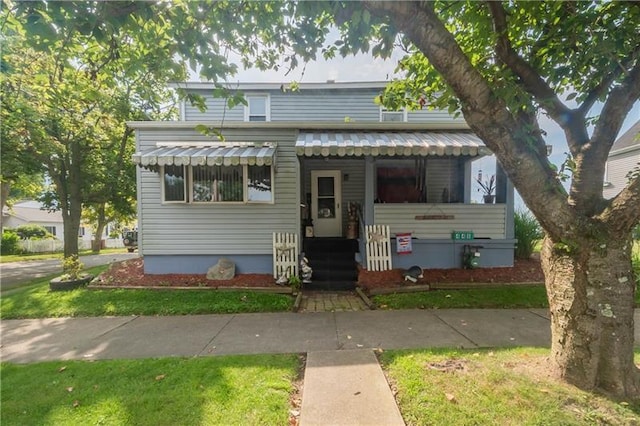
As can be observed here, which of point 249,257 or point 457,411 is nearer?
point 457,411

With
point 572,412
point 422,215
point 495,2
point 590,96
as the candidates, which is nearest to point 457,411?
point 572,412

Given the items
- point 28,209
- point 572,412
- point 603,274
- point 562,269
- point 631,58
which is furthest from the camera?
point 28,209

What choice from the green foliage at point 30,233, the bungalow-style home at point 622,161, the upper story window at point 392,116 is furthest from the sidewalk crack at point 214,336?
the green foliage at point 30,233

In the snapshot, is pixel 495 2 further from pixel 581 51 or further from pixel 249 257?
pixel 249 257

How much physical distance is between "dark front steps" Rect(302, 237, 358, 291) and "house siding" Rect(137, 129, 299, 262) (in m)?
0.98

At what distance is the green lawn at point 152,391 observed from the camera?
8.91 ft

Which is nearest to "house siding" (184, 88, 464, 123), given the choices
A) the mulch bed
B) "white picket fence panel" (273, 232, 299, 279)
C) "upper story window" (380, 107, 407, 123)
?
"upper story window" (380, 107, 407, 123)

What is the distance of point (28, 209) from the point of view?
37531 millimetres

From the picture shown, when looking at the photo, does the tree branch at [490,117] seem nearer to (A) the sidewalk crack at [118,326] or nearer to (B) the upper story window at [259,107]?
(A) the sidewalk crack at [118,326]

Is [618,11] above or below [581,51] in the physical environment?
above

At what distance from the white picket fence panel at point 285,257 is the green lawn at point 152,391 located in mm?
3841

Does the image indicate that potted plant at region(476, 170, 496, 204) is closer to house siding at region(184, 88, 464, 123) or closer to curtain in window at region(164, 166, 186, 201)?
house siding at region(184, 88, 464, 123)

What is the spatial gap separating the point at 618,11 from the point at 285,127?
6.47 meters

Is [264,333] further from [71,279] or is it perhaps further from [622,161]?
[622,161]
